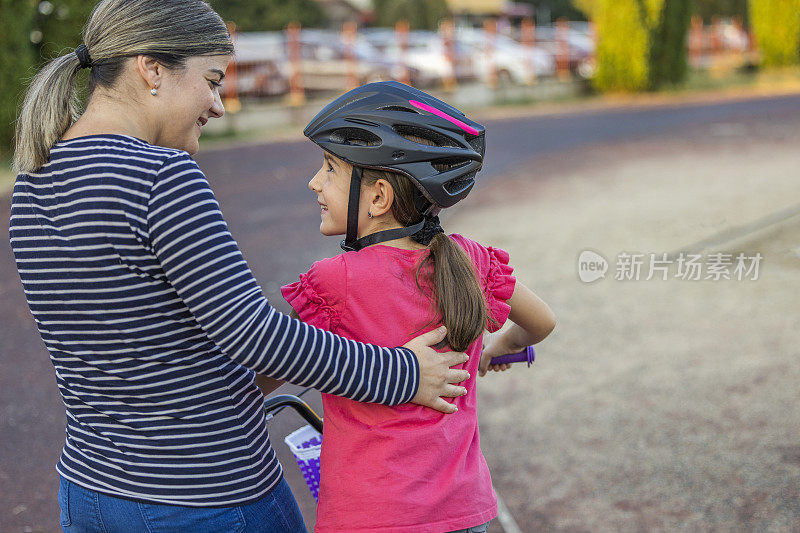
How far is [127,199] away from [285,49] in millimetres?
A: 19426

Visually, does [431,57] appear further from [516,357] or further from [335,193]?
[335,193]

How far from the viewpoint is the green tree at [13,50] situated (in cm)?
1310

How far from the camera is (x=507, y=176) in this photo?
12820mm

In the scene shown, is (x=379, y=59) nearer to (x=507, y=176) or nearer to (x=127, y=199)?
(x=507, y=176)

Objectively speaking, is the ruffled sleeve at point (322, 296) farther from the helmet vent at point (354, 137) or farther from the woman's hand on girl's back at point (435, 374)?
the helmet vent at point (354, 137)

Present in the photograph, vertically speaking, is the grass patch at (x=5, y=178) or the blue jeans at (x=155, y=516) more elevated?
the blue jeans at (x=155, y=516)

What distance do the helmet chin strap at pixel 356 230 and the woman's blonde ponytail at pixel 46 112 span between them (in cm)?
61

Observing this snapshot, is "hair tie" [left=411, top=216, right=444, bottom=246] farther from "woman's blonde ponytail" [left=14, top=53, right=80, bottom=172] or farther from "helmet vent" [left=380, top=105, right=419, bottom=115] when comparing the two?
"woman's blonde ponytail" [left=14, top=53, right=80, bottom=172]

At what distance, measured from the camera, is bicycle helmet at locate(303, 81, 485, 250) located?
189cm

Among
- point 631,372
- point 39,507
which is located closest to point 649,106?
point 631,372

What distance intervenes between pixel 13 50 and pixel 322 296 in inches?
529

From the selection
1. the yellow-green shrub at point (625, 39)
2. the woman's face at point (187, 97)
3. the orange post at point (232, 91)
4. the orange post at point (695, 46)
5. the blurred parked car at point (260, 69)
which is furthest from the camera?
the orange post at point (695, 46)

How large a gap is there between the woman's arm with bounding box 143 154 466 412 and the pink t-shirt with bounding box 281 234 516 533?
16 cm

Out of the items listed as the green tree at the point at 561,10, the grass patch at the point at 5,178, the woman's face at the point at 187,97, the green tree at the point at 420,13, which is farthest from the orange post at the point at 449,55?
the green tree at the point at 561,10
